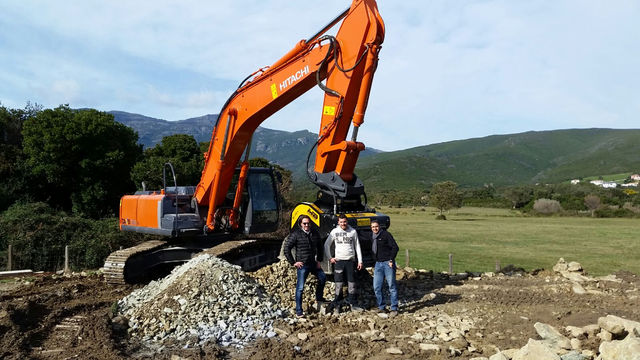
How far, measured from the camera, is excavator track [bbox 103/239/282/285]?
421 inches

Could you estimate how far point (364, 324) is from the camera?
26.9ft

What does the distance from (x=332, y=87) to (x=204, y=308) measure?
4525 mm

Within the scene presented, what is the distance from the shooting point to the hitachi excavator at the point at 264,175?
9086mm

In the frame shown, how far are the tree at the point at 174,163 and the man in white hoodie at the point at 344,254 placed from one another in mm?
15625

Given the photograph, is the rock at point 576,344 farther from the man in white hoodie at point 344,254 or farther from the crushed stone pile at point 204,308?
the crushed stone pile at point 204,308

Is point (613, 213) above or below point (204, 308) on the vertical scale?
below

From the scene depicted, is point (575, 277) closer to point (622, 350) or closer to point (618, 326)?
point (618, 326)

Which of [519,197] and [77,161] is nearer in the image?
[77,161]

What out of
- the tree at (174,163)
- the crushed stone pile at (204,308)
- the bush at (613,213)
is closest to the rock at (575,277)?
the crushed stone pile at (204,308)

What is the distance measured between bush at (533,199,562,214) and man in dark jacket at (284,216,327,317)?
204 ft

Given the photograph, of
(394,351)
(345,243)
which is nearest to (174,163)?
(345,243)

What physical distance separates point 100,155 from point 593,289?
73.7 feet

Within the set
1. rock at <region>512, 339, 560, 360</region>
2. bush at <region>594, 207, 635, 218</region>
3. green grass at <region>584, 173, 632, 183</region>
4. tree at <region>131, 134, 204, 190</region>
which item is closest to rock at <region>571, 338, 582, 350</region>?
rock at <region>512, 339, 560, 360</region>

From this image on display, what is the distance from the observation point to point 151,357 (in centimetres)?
688
